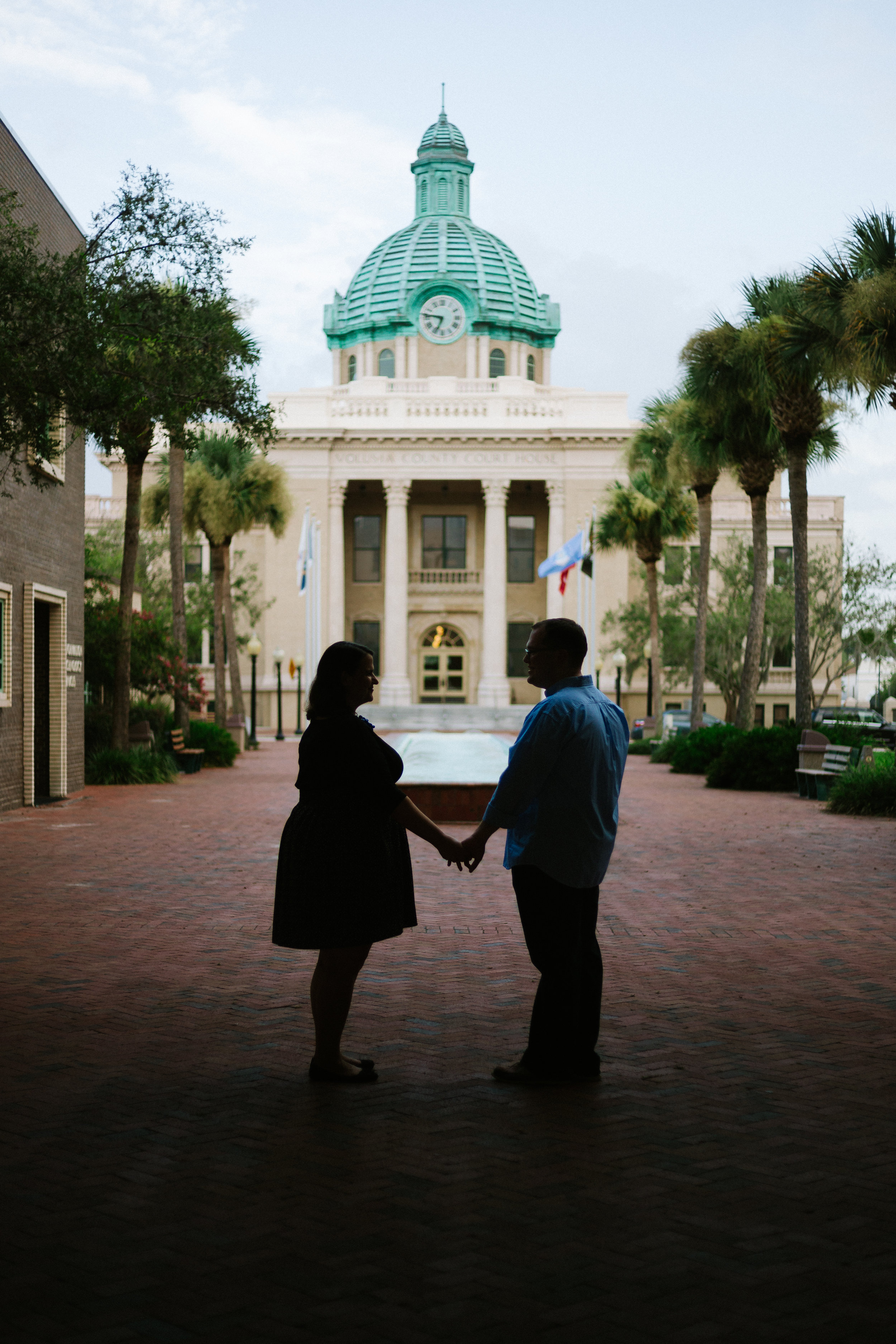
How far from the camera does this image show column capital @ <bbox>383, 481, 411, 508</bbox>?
209 ft

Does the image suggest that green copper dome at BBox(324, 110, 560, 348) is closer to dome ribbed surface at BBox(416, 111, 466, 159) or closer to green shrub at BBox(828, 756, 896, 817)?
dome ribbed surface at BBox(416, 111, 466, 159)

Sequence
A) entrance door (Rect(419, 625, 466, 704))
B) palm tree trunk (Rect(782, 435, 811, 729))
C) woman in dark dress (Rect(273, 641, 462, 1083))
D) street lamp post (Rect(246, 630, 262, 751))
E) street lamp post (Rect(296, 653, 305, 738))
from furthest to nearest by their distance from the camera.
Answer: entrance door (Rect(419, 625, 466, 704)) → street lamp post (Rect(296, 653, 305, 738)) → street lamp post (Rect(246, 630, 262, 751)) → palm tree trunk (Rect(782, 435, 811, 729)) → woman in dark dress (Rect(273, 641, 462, 1083))

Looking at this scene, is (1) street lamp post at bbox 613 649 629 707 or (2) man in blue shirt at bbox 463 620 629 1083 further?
(1) street lamp post at bbox 613 649 629 707

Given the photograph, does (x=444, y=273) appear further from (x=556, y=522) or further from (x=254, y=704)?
(x=254, y=704)

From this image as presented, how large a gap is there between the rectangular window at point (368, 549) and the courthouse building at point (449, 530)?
2.4 inches

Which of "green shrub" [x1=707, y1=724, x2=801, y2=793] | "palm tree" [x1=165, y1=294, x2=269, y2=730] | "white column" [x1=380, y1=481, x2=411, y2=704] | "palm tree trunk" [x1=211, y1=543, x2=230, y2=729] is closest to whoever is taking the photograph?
"palm tree" [x1=165, y1=294, x2=269, y2=730]

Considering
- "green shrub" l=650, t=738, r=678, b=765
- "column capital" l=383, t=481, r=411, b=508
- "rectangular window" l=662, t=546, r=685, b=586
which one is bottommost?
"green shrub" l=650, t=738, r=678, b=765

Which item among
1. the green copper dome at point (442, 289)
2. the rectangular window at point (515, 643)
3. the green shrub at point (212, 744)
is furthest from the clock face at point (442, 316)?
the green shrub at point (212, 744)

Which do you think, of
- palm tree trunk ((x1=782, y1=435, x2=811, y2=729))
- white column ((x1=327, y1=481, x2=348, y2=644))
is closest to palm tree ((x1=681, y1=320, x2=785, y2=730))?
palm tree trunk ((x1=782, y1=435, x2=811, y2=729))

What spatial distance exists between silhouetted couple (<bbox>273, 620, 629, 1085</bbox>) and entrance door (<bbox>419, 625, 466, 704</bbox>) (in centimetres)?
6039

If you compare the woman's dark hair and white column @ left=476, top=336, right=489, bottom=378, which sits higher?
white column @ left=476, top=336, right=489, bottom=378

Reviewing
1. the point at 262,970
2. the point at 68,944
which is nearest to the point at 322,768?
the point at 262,970

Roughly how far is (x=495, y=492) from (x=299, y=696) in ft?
60.8

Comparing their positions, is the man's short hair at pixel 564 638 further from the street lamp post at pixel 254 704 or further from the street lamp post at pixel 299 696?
the street lamp post at pixel 299 696
